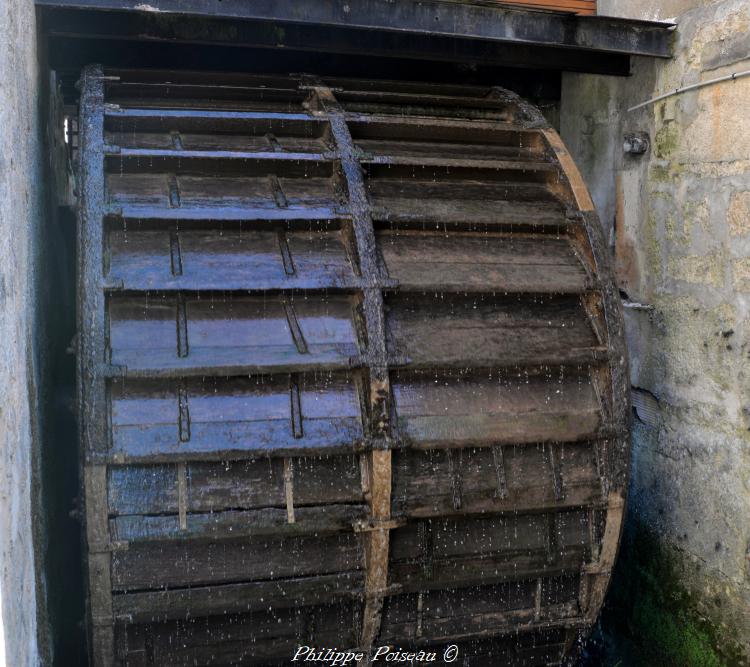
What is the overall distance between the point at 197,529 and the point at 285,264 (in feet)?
3.87

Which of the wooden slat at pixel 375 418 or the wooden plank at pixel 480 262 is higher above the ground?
the wooden plank at pixel 480 262

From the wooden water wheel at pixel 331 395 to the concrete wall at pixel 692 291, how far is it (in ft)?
1.87

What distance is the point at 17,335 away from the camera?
2637 mm

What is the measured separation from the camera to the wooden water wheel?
3158mm

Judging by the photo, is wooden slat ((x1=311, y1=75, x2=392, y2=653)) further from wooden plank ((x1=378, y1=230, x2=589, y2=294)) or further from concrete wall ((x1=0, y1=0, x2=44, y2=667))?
concrete wall ((x1=0, y1=0, x2=44, y2=667))

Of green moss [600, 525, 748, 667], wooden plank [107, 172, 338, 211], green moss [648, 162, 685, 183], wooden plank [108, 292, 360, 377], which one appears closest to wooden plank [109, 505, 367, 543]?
wooden plank [108, 292, 360, 377]

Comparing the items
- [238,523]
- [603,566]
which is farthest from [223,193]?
[603,566]

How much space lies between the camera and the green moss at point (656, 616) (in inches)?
157

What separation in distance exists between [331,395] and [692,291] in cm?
200

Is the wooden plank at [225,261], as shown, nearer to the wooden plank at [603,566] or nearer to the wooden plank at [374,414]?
the wooden plank at [374,414]

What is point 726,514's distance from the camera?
12.7 ft

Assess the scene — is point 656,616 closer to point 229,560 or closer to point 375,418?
point 375,418

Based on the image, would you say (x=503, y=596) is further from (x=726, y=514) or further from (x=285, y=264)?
(x=285, y=264)

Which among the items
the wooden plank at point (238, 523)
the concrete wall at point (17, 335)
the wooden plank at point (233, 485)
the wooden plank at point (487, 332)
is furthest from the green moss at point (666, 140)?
the concrete wall at point (17, 335)
